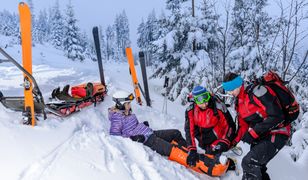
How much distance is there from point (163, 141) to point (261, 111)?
1.75 meters

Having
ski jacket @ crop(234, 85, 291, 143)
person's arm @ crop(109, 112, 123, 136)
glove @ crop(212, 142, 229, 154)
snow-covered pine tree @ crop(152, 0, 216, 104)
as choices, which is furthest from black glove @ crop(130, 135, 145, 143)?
snow-covered pine tree @ crop(152, 0, 216, 104)

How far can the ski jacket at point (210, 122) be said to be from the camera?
4.68 metres

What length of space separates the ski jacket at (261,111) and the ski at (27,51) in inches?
126

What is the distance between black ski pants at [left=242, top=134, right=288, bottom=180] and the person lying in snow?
461 mm

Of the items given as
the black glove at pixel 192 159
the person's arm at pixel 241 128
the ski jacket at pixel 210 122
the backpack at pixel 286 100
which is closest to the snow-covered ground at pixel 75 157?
the black glove at pixel 192 159

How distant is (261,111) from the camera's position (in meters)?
3.57

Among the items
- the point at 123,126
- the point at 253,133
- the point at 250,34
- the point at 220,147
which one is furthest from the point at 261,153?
the point at 250,34

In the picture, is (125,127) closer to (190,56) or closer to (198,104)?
(198,104)

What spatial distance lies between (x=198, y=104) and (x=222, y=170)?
43.6 inches

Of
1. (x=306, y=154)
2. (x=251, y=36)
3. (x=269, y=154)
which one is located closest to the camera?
(x=269, y=154)

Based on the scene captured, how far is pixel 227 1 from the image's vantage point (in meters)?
8.96

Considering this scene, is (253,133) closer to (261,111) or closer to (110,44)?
(261,111)

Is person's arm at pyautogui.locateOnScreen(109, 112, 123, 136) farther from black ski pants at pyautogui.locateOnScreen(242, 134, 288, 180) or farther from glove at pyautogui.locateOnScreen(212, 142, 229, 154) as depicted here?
black ski pants at pyautogui.locateOnScreen(242, 134, 288, 180)

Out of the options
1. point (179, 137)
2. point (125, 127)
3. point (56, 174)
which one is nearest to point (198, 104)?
point (179, 137)
